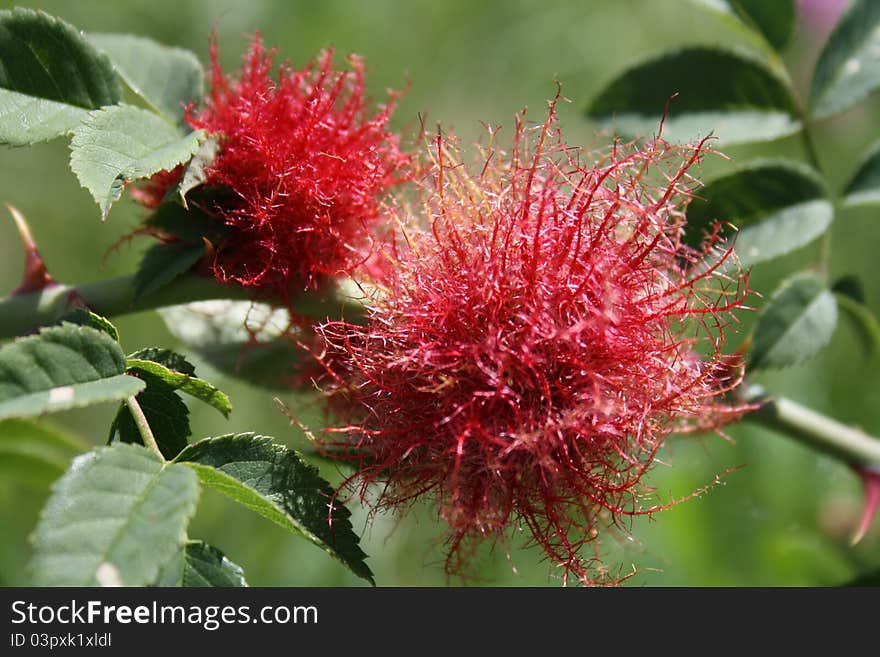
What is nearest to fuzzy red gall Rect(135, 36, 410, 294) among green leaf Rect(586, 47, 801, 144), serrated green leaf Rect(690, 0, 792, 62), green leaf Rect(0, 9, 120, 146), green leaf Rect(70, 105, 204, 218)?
green leaf Rect(70, 105, 204, 218)

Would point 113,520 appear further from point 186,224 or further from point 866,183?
point 866,183

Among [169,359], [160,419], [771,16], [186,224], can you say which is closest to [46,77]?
[186,224]

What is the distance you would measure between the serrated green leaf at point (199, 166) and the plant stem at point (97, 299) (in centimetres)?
23

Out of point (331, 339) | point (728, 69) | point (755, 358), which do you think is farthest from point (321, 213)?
point (728, 69)

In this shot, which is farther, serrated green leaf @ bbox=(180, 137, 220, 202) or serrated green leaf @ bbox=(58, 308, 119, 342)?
Answer: serrated green leaf @ bbox=(180, 137, 220, 202)

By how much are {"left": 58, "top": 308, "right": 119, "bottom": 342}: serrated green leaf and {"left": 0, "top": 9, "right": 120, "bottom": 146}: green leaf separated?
0.38 meters

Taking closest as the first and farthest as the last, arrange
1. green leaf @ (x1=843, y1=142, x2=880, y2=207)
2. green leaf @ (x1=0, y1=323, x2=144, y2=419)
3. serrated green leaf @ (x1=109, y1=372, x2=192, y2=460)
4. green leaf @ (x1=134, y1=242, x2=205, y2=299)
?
1. green leaf @ (x1=0, y1=323, x2=144, y2=419)
2. serrated green leaf @ (x1=109, y1=372, x2=192, y2=460)
3. green leaf @ (x1=134, y1=242, x2=205, y2=299)
4. green leaf @ (x1=843, y1=142, x2=880, y2=207)

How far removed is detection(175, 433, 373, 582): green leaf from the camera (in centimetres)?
158

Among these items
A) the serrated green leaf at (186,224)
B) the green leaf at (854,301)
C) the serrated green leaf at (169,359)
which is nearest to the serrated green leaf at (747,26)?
the green leaf at (854,301)

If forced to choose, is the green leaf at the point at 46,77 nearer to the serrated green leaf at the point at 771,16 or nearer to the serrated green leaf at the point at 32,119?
the serrated green leaf at the point at 32,119

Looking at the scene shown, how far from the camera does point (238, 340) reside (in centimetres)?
242

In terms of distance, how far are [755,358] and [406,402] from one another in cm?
94

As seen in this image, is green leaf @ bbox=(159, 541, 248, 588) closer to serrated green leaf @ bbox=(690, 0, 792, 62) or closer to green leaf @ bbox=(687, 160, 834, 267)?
green leaf @ bbox=(687, 160, 834, 267)

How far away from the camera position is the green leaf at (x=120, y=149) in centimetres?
162
